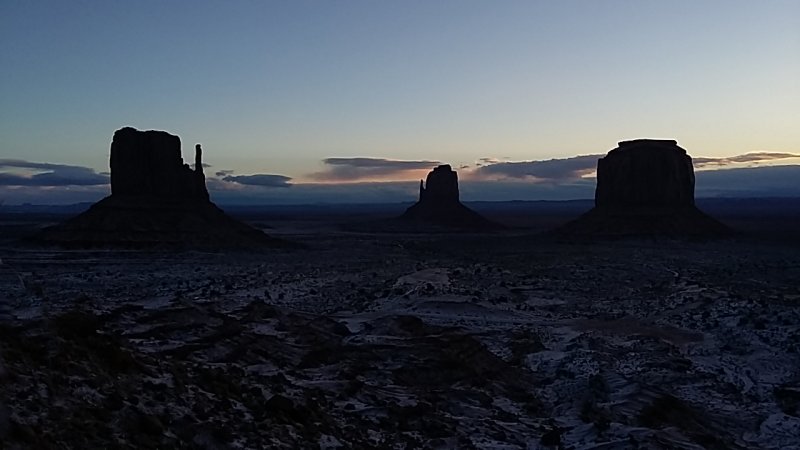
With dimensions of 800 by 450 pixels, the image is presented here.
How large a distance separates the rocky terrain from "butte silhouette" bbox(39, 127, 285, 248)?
63.1ft

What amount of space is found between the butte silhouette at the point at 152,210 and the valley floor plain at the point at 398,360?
742 inches

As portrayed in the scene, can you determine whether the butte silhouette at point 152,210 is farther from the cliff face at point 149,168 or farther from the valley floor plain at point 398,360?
the valley floor plain at point 398,360

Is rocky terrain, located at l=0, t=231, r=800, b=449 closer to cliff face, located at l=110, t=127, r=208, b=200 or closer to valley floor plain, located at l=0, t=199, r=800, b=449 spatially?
valley floor plain, located at l=0, t=199, r=800, b=449

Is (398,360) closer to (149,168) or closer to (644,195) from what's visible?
(149,168)

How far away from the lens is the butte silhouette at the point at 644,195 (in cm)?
7819

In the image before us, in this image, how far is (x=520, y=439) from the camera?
46.9ft

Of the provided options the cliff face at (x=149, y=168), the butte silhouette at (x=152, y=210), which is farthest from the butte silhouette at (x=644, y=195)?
the cliff face at (x=149, y=168)

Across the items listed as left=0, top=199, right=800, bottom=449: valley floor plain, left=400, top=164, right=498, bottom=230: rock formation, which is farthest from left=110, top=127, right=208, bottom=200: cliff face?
left=400, top=164, right=498, bottom=230: rock formation

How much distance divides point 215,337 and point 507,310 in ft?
41.4

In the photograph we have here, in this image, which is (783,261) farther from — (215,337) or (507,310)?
(215,337)

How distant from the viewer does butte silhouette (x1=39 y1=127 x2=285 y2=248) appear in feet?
199

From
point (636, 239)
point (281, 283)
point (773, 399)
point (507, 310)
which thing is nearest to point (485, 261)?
point (281, 283)

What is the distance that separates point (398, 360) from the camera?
789 inches

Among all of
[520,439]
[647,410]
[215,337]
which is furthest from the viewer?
[215,337]
